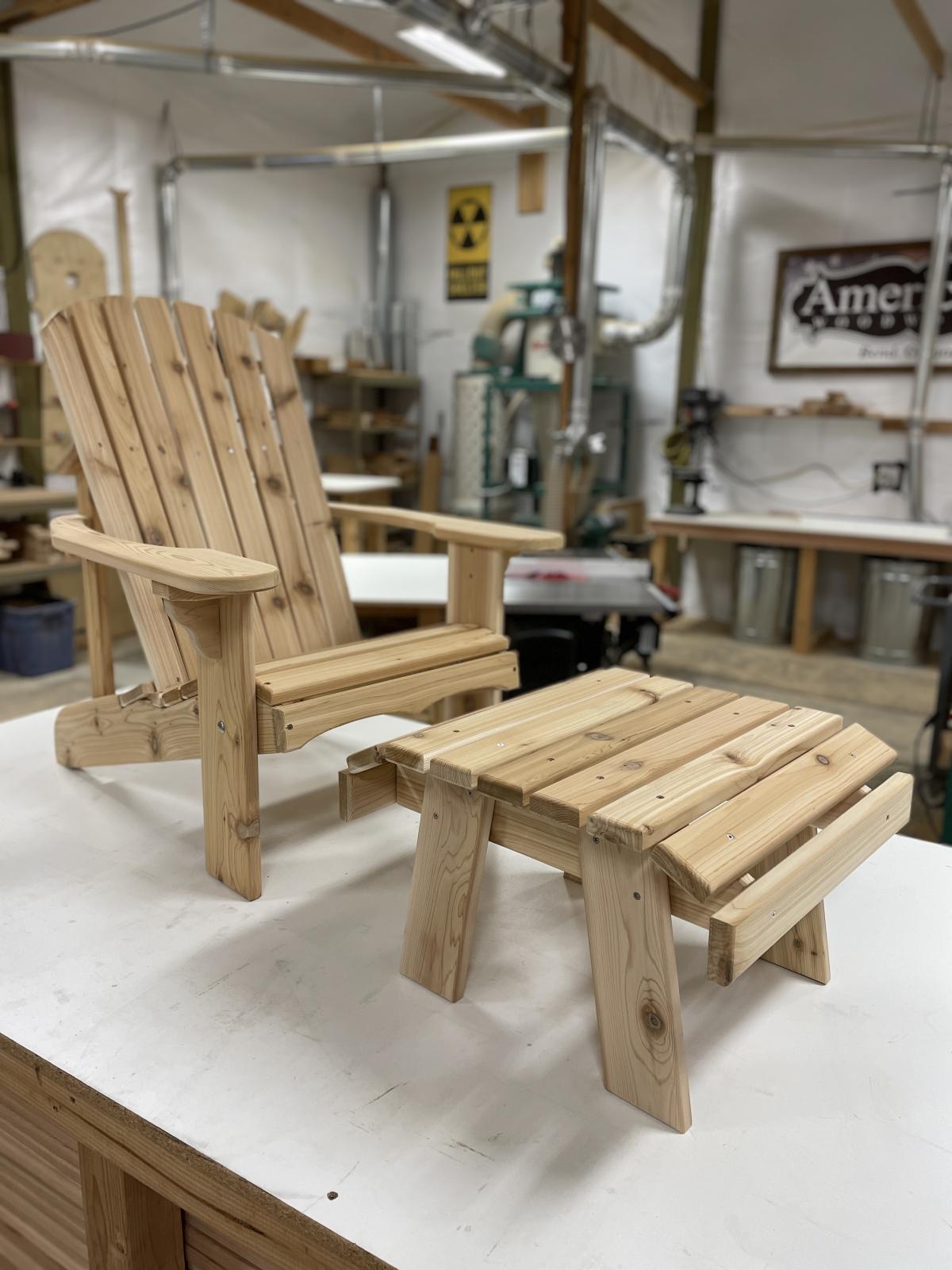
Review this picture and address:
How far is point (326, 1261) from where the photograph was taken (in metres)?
0.89

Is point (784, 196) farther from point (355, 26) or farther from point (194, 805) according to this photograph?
point (194, 805)

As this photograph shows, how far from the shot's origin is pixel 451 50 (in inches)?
181

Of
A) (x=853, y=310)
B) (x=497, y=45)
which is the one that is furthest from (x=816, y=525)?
(x=497, y=45)

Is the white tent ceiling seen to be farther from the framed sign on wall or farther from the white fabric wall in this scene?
the framed sign on wall

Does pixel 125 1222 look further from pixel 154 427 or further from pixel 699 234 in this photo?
pixel 699 234

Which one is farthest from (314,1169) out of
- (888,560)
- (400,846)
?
(888,560)

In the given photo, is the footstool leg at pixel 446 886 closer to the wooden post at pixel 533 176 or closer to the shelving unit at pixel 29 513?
the shelving unit at pixel 29 513

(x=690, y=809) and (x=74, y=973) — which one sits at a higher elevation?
(x=690, y=809)

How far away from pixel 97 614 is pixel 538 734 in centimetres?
108

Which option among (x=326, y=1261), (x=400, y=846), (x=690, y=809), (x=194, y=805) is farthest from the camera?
(x=194, y=805)

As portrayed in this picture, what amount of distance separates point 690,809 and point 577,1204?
1.37ft

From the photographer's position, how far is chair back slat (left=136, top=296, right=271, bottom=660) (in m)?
1.94

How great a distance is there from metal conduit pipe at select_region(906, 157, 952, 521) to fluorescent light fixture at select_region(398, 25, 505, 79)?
245cm

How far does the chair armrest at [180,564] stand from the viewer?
1.29m
